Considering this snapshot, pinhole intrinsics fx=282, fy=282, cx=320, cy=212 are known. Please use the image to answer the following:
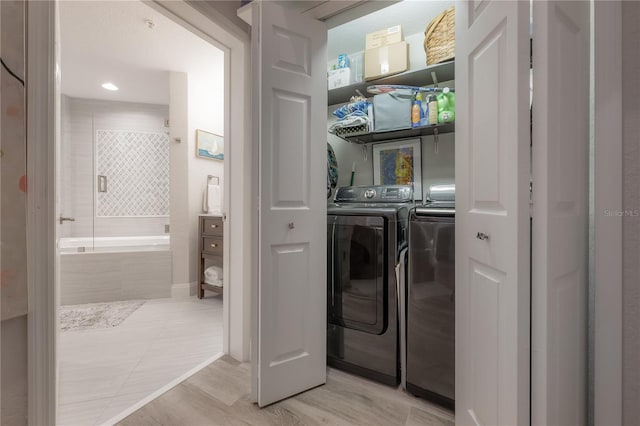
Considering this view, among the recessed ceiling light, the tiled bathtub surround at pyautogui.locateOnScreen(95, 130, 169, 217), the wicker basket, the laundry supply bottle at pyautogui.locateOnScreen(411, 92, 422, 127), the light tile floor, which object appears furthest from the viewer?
the tiled bathtub surround at pyautogui.locateOnScreen(95, 130, 169, 217)

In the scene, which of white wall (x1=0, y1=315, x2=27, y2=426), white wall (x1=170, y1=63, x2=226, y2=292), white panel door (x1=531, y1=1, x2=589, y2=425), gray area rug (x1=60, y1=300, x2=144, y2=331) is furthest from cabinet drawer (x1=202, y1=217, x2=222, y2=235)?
white panel door (x1=531, y1=1, x2=589, y2=425)

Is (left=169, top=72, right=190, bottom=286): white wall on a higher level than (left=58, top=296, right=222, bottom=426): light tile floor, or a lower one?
higher

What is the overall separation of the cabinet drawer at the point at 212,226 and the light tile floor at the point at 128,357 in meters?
0.82

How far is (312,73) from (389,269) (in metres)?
1.17

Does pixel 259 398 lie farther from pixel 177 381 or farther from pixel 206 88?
pixel 206 88

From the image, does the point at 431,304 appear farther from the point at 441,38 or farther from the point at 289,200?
the point at 441,38

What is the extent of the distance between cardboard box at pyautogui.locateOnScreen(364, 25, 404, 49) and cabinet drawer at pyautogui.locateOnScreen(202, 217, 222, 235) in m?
2.21

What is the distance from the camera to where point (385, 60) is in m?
1.92

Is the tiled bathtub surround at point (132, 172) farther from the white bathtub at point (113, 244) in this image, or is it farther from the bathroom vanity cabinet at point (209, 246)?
the bathroom vanity cabinet at point (209, 246)

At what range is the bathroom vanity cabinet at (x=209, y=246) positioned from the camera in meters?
3.08

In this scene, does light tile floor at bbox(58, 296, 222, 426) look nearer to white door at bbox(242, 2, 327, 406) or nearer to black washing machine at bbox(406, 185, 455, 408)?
white door at bbox(242, 2, 327, 406)

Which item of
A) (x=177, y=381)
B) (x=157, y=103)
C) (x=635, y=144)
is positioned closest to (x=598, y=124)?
(x=635, y=144)

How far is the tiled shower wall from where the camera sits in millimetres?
4094

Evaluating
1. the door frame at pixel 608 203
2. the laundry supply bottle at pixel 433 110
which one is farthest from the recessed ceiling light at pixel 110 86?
the door frame at pixel 608 203
